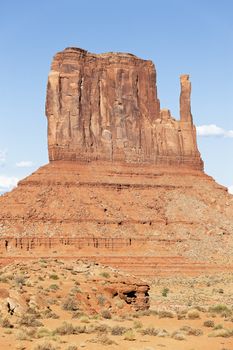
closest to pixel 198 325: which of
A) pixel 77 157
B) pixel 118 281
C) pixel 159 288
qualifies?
pixel 118 281

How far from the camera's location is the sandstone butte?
90.6 meters

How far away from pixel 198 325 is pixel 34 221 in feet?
201

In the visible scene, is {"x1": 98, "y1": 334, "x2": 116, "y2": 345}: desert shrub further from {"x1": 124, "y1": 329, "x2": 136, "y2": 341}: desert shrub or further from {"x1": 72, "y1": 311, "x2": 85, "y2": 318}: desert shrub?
{"x1": 72, "y1": 311, "x2": 85, "y2": 318}: desert shrub

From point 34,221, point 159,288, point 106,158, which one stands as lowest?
point 159,288

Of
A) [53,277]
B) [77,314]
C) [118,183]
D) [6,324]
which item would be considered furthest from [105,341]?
[118,183]

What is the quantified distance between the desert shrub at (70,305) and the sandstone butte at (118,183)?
54141 mm

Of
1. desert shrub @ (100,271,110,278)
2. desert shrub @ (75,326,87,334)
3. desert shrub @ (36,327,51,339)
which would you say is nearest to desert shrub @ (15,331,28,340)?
desert shrub @ (36,327,51,339)

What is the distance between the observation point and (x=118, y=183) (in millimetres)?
100938

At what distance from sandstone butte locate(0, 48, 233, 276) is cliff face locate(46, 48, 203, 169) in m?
0.13

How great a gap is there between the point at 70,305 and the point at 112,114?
260 feet

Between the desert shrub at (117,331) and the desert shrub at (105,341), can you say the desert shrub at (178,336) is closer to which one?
the desert shrub at (117,331)

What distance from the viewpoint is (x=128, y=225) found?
310 ft

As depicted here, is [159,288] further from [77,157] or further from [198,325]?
[198,325]

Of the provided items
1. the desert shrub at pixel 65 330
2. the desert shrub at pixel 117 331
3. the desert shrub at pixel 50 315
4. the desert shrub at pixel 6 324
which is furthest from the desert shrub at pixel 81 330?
the desert shrub at pixel 50 315
